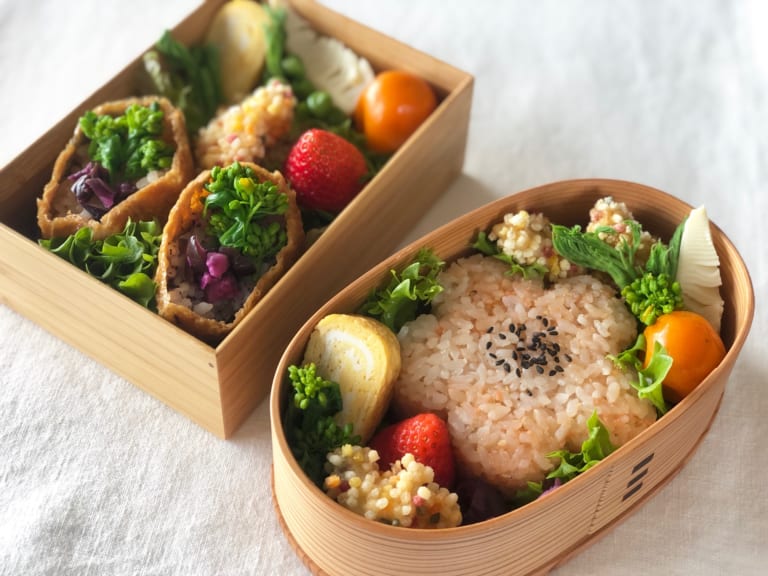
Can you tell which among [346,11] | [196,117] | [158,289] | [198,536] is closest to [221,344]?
[158,289]

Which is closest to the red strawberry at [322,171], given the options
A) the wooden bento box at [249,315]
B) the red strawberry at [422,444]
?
the wooden bento box at [249,315]

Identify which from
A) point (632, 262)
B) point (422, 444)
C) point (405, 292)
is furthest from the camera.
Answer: point (632, 262)

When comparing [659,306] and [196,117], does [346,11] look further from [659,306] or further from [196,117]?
[659,306]

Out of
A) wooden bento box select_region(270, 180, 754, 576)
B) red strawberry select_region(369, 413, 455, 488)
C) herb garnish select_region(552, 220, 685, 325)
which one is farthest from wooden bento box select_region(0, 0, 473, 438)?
herb garnish select_region(552, 220, 685, 325)

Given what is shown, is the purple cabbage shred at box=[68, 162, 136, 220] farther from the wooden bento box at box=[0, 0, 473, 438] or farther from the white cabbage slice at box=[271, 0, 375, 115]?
the white cabbage slice at box=[271, 0, 375, 115]

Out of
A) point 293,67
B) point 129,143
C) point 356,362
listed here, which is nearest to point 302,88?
point 293,67

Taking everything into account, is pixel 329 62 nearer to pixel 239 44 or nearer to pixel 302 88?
pixel 302 88
